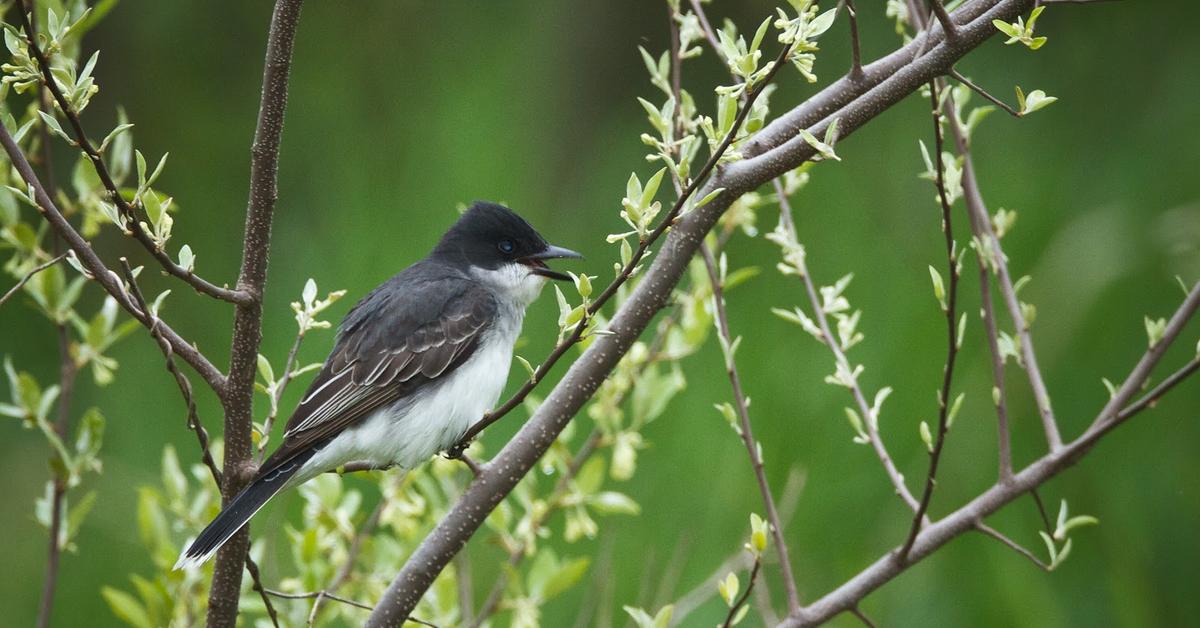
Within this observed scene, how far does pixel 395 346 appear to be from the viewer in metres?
2.59

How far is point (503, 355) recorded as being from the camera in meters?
2.69

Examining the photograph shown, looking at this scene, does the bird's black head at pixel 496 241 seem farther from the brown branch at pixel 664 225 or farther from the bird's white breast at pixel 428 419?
the brown branch at pixel 664 225

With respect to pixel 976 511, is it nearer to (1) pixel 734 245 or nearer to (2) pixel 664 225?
(2) pixel 664 225

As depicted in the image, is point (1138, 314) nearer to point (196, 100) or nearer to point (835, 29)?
point (835, 29)

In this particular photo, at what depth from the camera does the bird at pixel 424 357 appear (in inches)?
92.1

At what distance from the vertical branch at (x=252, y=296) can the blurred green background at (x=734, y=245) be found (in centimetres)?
118

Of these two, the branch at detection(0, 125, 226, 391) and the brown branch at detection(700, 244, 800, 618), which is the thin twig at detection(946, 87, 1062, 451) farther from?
the branch at detection(0, 125, 226, 391)

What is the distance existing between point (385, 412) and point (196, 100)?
9.27ft

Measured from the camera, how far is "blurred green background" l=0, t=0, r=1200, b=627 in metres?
3.33

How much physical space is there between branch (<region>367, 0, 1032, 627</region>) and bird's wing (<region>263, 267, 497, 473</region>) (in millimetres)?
585

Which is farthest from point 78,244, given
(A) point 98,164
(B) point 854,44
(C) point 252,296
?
(B) point 854,44

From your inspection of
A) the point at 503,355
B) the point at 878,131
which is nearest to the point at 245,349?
the point at 503,355

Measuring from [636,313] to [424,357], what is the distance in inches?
37.2

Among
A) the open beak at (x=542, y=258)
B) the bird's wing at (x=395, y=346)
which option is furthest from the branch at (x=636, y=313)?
the open beak at (x=542, y=258)
